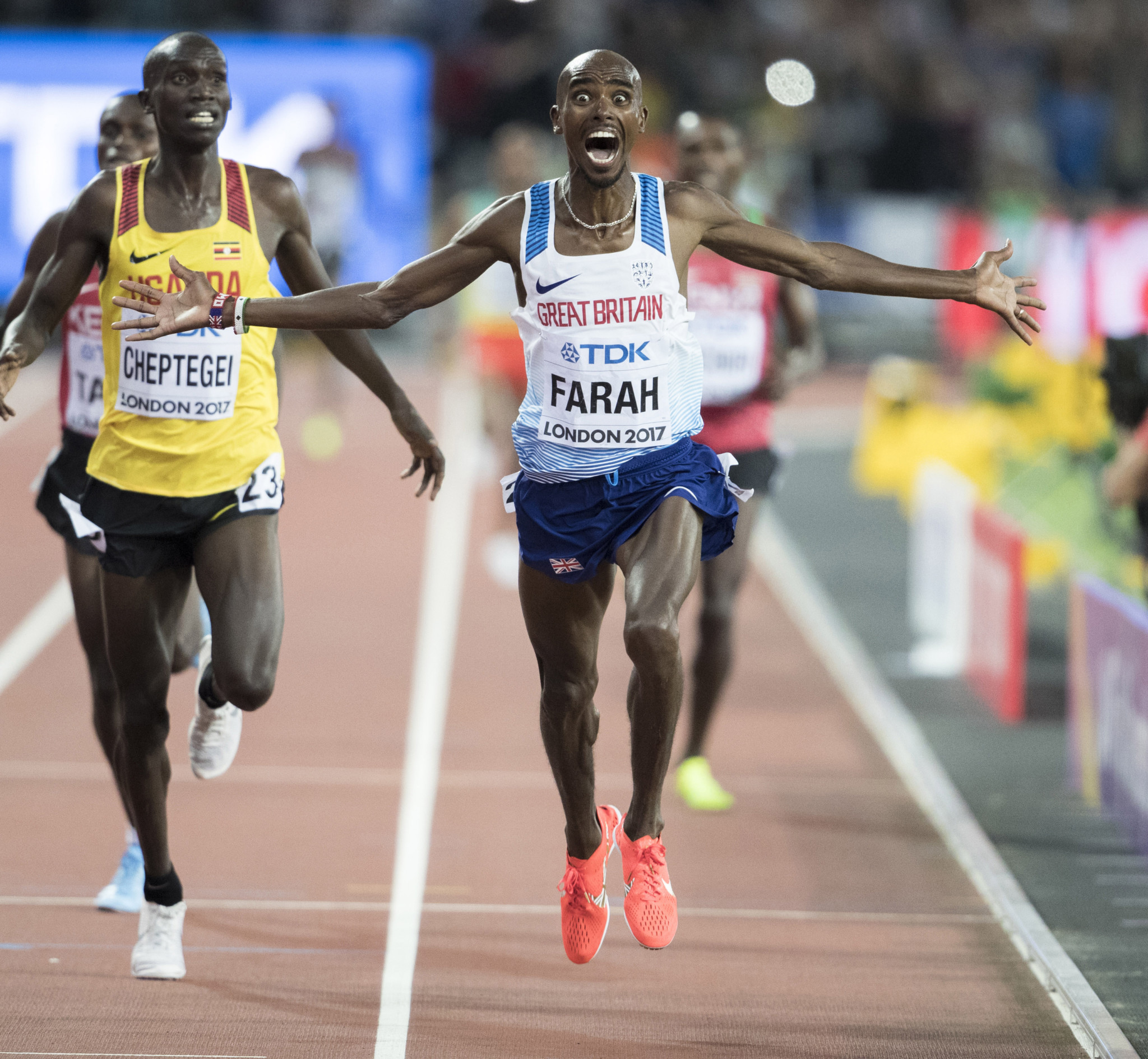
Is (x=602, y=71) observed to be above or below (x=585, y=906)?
above

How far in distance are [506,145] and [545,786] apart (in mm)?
4531

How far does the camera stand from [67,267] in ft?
14.8

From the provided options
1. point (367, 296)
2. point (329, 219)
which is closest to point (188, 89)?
point (367, 296)

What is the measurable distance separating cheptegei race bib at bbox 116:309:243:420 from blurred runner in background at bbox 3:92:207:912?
1.89 ft

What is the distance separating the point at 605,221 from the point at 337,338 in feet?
3.16

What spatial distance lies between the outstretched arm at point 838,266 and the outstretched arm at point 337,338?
3.06ft

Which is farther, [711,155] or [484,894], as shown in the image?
[711,155]

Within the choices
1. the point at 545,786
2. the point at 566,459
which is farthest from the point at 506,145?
the point at 566,459

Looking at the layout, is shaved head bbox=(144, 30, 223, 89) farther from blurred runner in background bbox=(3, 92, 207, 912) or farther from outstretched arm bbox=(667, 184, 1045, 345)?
outstretched arm bbox=(667, 184, 1045, 345)

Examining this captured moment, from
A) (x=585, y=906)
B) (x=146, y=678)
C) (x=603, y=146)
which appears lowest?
(x=585, y=906)

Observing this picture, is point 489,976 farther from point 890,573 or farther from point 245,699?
point 890,573

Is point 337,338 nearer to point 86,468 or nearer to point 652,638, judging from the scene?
point 86,468

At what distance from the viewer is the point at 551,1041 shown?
176 inches

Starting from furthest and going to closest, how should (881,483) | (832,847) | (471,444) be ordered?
(471,444) < (881,483) < (832,847)
